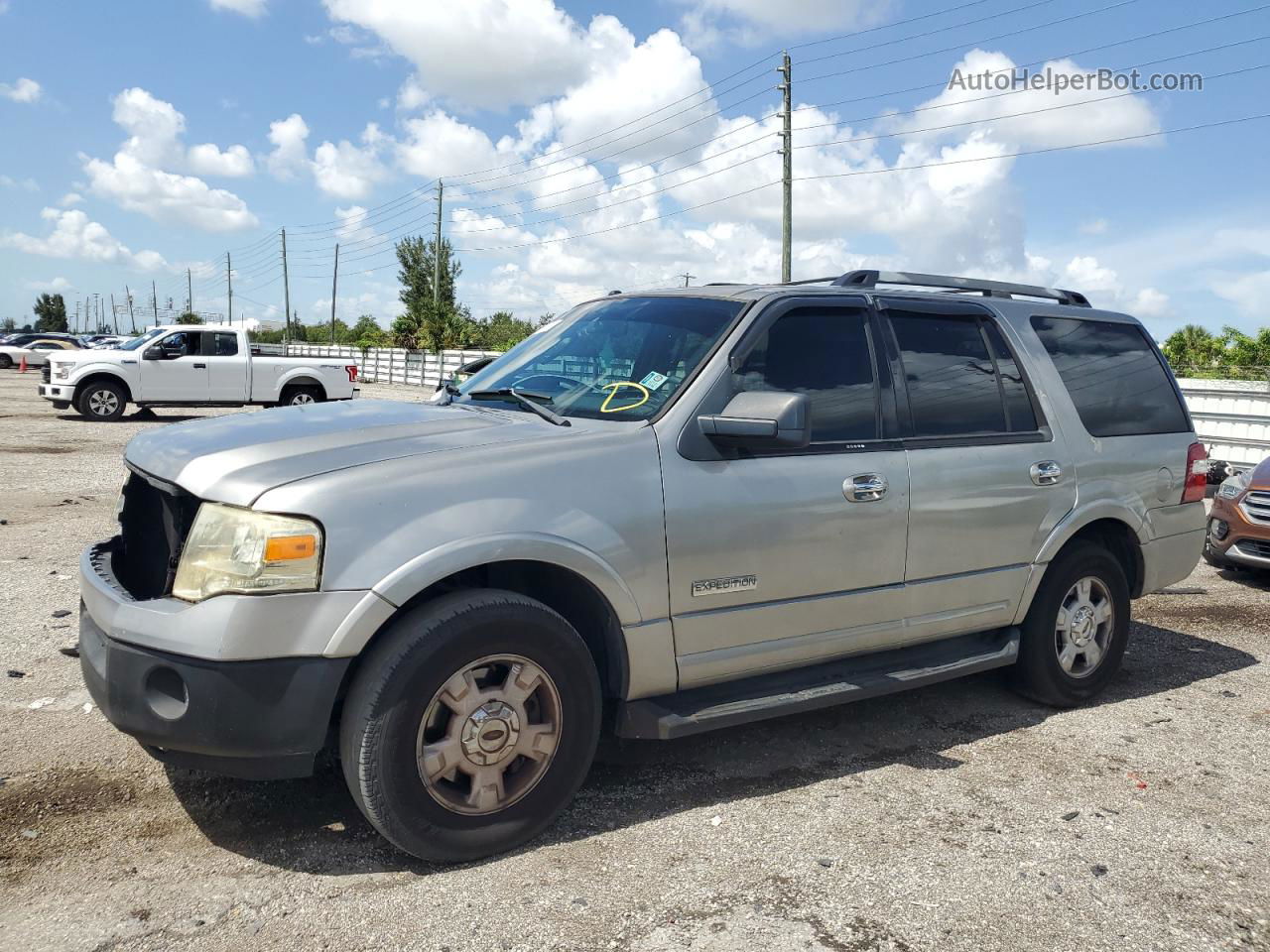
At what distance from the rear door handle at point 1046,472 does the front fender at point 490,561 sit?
2162 mm

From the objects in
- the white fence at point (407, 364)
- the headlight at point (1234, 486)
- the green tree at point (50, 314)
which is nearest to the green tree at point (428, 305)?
the white fence at point (407, 364)

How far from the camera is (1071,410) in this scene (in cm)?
489

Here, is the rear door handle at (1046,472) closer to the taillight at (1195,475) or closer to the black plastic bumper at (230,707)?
the taillight at (1195,475)

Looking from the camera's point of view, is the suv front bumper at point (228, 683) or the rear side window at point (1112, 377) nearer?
the suv front bumper at point (228, 683)

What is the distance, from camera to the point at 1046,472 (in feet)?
15.2

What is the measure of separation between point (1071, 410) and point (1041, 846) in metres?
2.22

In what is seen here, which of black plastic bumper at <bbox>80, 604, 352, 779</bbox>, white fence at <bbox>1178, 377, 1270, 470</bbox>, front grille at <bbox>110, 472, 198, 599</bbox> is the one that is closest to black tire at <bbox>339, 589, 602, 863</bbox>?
black plastic bumper at <bbox>80, 604, 352, 779</bbox>

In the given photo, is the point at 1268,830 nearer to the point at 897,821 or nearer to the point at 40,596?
the point at 897,821

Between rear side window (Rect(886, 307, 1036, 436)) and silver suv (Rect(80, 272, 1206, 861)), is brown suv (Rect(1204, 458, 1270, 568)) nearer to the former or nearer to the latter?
silver suv (Rect(80, 272, 1206, 861))

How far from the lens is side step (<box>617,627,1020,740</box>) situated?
3.54 m

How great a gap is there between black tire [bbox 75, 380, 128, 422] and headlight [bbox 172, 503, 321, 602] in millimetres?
17697

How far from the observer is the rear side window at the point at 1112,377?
16.4ft

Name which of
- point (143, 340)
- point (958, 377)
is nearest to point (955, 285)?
point (958, 377)

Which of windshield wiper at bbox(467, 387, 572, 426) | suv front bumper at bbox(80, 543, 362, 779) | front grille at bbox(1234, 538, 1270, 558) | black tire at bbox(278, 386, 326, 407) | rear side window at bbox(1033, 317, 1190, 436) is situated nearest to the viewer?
suv front bumper at bbox(80, 543, 362, 779)
